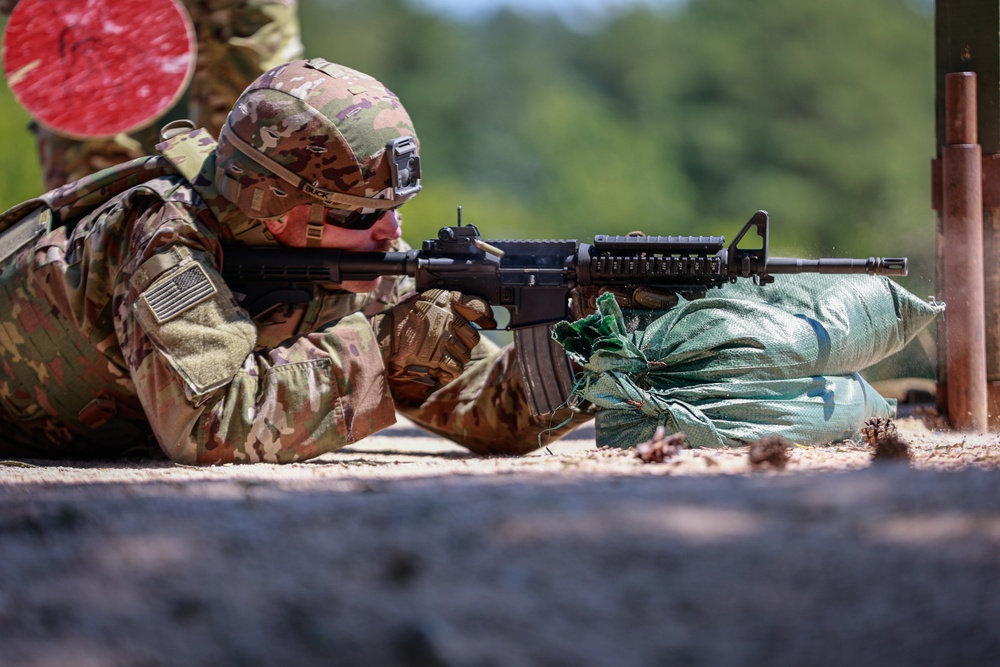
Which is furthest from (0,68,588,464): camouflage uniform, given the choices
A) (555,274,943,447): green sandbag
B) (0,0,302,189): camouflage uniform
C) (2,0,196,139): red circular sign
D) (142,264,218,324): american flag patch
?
(0,0,302,189): camouflage uniform

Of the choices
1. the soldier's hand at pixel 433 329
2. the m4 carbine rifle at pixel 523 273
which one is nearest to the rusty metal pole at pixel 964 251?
the m4 carbine rifle at pixel 523 273

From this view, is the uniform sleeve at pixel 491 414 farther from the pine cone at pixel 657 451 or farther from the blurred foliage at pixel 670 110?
the blurred foliage at pixel 670 110

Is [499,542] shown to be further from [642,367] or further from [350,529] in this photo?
[642,367]

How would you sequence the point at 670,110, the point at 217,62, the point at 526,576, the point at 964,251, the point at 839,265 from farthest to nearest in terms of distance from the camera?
the point at 670,110 < the point at 217,62 < the point at 964,251 < the point at 839,265 < the point at 526,576

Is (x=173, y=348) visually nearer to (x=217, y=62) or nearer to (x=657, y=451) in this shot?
(x=657, y=451)

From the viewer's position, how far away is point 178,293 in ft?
10.8

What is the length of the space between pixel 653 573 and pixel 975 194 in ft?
9.59

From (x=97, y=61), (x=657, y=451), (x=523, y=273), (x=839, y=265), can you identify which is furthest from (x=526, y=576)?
(x=97, y=61)

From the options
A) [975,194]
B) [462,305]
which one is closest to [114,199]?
[462,305]

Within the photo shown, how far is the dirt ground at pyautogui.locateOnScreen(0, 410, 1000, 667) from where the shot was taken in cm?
151

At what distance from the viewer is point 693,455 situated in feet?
9.74

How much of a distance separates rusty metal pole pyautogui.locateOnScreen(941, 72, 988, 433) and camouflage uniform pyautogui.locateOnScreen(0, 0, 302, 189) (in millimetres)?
3103

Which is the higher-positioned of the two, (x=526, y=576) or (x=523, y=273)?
(x=523, y=273)

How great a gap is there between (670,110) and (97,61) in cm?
3130
